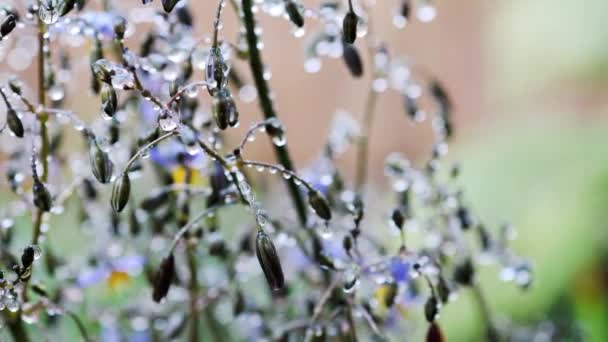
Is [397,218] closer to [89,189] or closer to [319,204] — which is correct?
[319,204]

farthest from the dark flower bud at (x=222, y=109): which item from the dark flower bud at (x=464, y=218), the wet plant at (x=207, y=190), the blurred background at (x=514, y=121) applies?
the blurred background at (x=514, y=121)

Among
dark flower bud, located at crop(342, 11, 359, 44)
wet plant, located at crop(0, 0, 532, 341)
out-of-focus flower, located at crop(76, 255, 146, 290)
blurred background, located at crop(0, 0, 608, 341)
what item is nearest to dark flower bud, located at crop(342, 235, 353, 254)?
wet plant, located at crop(0, 0, 532, 341)

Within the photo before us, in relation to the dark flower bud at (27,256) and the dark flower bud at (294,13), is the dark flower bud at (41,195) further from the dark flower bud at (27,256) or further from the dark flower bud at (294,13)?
the dark flower bud at (294,13)

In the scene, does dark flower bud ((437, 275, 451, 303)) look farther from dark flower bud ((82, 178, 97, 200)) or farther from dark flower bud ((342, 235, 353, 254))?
dark flower bud ((82, 178, 97, 200))

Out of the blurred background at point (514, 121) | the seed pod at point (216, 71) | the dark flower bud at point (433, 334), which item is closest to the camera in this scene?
the seed pod at point (216, 71)

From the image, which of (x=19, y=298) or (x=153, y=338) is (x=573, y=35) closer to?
(x=153, y=338)

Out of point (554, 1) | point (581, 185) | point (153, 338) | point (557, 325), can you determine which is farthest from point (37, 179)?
point (554, 1)
